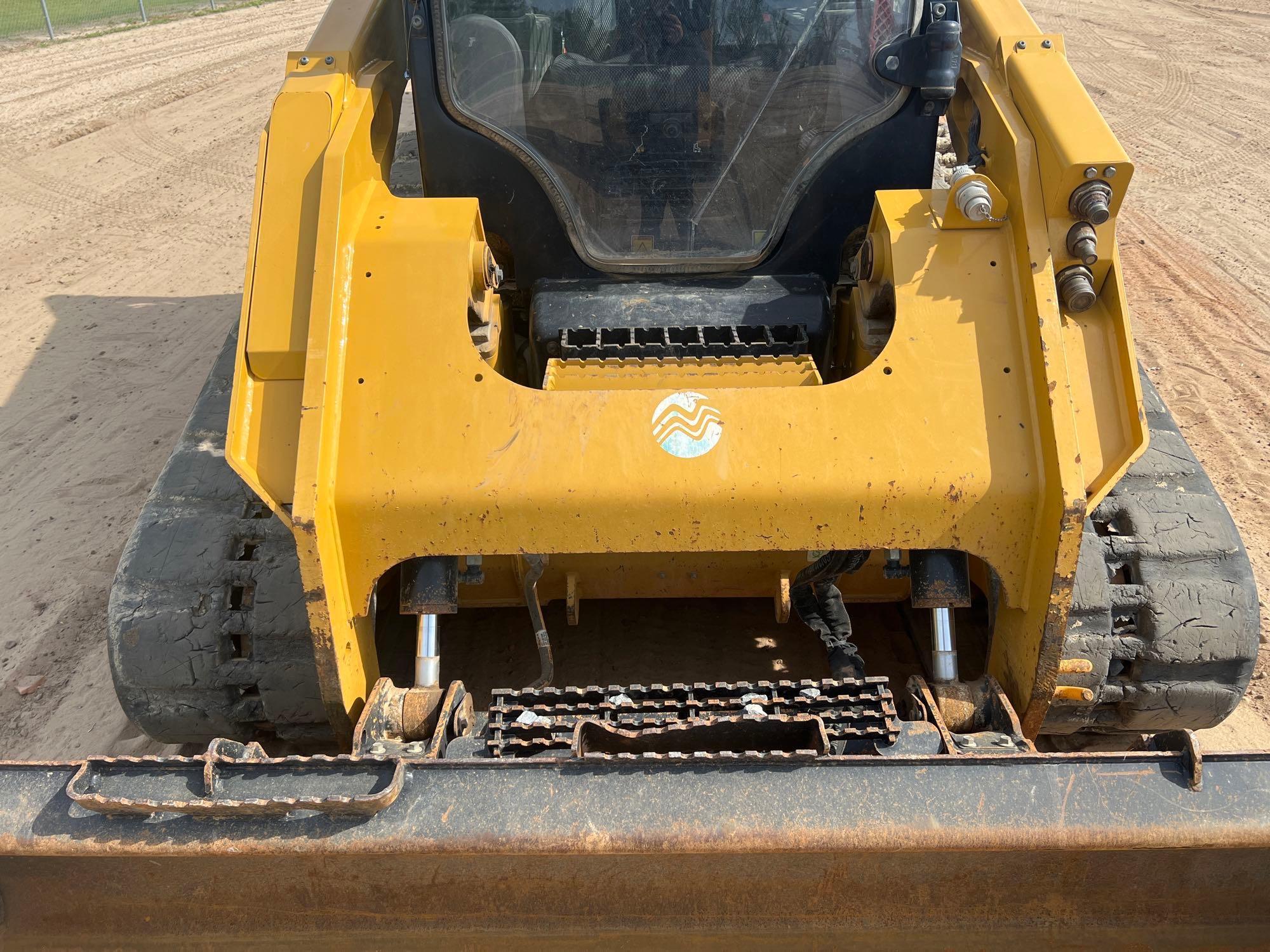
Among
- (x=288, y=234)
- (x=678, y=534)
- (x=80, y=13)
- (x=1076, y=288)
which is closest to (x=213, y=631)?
(x=288, y=234)

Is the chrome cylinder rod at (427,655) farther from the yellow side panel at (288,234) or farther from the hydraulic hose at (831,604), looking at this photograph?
the hydraulic hose at (831,604)

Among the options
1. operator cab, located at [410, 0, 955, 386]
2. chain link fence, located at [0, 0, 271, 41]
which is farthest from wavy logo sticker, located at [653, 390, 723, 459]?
chain link fence, located at [0, 0, 271, 41]

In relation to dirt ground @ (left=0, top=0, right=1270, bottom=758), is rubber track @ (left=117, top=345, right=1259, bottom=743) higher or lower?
higher

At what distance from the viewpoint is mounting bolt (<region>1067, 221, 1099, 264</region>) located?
2.57 m

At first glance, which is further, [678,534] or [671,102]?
[671,102]

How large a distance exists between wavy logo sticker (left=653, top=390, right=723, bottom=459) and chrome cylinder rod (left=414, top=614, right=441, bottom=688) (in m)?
0.79

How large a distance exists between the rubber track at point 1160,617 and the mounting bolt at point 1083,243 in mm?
710

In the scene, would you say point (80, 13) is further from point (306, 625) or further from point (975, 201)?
point (975, 201)

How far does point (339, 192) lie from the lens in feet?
8.87

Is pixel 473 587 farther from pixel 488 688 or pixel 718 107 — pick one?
pixel 718 107

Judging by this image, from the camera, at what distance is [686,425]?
2512 millimetres

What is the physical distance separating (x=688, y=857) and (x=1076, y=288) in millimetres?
1693

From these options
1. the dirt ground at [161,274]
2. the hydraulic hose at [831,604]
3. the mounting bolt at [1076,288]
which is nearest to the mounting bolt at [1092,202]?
the mounting bolt at [1076,288]

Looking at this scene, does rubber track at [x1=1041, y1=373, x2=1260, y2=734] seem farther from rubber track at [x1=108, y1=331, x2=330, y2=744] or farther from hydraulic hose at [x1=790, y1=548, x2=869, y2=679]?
rubber track at [x1=108, y1=331, x2=330, y2=744]
